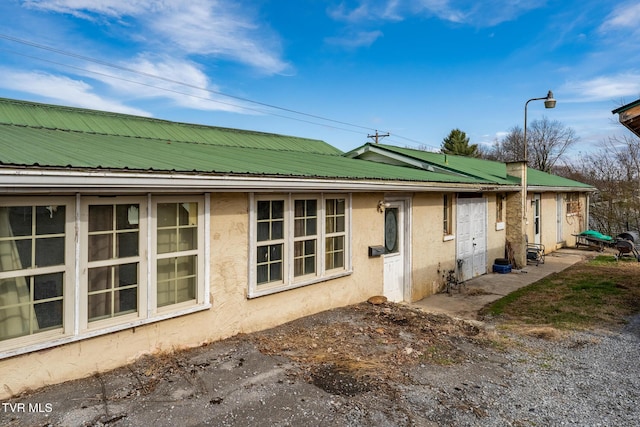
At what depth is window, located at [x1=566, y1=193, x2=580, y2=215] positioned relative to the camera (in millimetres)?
18236

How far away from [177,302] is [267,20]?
44.4 feet

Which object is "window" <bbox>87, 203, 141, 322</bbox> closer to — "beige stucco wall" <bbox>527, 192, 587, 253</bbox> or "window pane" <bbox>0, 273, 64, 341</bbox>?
"window pane" <bbox>0, 273, 64, 341</bbox>

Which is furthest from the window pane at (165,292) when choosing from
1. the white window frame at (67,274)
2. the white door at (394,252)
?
the white door at (394,252)

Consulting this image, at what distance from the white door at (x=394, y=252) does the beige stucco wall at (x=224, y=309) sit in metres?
0.43

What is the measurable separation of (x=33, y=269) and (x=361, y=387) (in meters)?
3.52

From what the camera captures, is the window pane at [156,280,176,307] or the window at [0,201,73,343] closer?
the window at [0,201,73,343]

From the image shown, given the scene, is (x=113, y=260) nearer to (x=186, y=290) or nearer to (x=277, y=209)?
(x=186, y=290)

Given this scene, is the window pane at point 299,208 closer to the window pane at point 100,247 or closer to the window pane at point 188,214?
the window pane at point 188,214

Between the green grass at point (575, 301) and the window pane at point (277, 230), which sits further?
the green grass at point (575, 301)

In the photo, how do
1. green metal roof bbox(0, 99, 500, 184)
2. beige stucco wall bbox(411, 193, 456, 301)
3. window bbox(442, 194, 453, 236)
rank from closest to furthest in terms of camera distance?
green metal roof bbox(0, 99, 500, 184) < beige stucco wall bbox(411, 193, 456, 301) < window bbox(442, 194, 453, 236)

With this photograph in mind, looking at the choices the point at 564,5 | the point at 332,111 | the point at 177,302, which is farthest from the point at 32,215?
the point at 332,111

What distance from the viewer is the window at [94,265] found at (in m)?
3.52

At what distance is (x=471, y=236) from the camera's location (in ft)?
34.9

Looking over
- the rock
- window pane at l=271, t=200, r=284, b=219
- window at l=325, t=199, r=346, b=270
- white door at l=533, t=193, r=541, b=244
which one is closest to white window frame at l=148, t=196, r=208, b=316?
window pane at l=271, t=200, r=284, b=219
